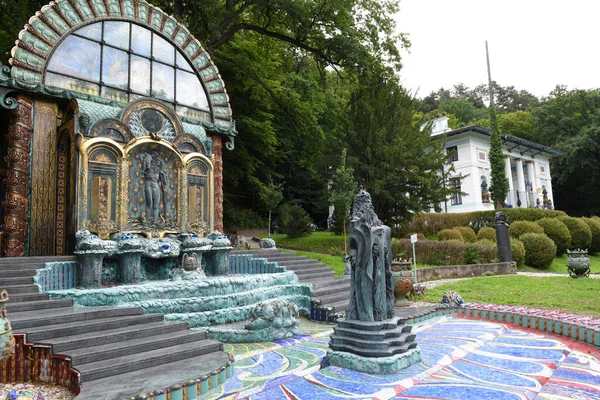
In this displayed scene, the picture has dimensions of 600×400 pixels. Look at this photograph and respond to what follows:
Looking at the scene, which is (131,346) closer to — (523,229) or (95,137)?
(95,137)

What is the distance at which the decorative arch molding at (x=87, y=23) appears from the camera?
11.5 metres

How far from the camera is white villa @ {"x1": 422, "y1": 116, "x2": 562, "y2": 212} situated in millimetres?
37031

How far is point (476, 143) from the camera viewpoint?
125 ft

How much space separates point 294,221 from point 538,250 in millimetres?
13727

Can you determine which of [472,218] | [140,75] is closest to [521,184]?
[472,218]

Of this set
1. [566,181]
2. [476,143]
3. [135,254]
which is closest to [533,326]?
[135,254]

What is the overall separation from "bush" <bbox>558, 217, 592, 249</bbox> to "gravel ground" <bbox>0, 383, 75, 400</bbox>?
98.9ft

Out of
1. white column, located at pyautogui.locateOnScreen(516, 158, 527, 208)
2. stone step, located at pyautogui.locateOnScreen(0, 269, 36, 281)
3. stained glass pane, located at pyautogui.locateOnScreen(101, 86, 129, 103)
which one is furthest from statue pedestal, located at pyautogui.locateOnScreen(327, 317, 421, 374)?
white column, located at pyautogui.locateOnScreen(516, 158, 527, 208)

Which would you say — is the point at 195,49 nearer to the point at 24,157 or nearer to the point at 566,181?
the point at 24,157

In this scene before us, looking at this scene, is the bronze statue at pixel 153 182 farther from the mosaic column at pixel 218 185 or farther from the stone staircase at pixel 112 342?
the stone staircase at pixel 112 342

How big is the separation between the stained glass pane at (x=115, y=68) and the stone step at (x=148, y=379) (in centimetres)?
992

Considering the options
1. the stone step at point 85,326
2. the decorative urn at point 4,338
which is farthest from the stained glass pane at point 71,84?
the decorative urn at point 4,338

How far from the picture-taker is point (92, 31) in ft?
41.6

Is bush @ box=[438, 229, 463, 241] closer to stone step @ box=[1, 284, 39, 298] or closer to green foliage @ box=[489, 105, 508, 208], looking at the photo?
green foliage @ box=[489, 105, 508, 208]
